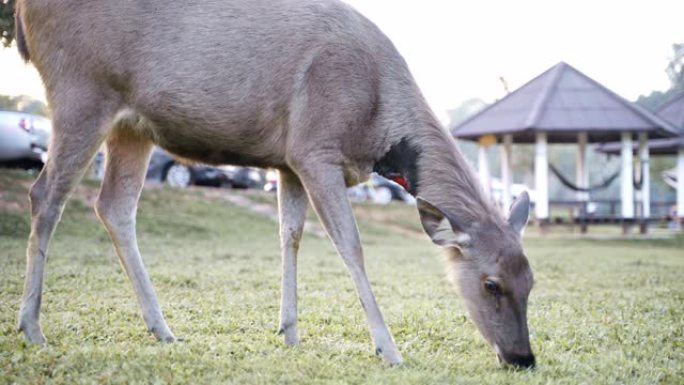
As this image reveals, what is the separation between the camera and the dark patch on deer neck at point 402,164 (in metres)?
4.73

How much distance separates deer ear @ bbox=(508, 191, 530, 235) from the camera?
4570mm

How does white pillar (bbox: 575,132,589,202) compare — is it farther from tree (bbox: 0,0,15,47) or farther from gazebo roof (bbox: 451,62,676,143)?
tree (bbox: 0,0,15,47)

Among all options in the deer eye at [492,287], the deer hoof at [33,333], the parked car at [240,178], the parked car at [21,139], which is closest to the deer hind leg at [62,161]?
the deer hoof at [33,333]

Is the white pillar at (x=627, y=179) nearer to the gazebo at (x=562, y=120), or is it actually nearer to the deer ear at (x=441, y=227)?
the gazebo at (x=562, y=120)

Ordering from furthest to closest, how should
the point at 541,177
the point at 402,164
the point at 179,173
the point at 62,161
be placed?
the point at 179,173, the point at 541,177, the point at 402,164, the point at 62,161

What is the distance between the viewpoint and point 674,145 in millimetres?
25453

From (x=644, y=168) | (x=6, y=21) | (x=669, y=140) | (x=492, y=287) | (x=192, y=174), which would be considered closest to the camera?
(x=492, y=287)

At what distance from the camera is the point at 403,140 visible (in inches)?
187

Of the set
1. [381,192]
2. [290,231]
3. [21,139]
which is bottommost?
[381,192]

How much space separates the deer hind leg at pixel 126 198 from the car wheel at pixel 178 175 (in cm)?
1916

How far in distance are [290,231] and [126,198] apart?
3.86 ft

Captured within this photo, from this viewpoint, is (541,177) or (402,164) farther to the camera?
(541,177)

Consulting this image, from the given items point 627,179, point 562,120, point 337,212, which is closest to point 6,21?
point 337,212

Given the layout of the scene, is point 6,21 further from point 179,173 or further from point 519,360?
point 179,173
